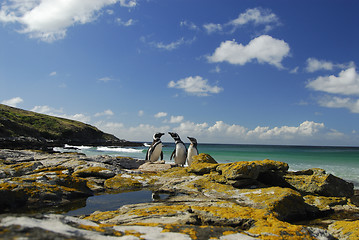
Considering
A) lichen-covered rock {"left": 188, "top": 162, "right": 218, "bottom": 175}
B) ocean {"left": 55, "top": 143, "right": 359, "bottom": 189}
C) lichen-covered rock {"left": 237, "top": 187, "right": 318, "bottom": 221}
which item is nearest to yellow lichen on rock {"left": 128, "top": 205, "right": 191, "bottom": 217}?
lichen-covered rock {"left": 237, "top": 187, "right": 318, "bottom": 221}

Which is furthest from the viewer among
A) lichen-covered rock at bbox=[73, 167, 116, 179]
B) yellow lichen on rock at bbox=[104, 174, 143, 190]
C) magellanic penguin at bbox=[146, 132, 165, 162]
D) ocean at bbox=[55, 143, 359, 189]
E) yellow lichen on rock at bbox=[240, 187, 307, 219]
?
ocean at bbox=[55, 143, 359, 189]

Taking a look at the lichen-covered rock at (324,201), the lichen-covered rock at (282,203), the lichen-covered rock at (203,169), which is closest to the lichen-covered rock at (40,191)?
the lichen-covered rock at (203,169)

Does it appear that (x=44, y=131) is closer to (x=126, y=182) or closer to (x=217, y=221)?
(x=126, y=182)

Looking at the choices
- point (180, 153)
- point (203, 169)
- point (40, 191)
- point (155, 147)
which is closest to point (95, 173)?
point (40, 191)

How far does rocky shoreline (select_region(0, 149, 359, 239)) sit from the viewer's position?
3.40 m

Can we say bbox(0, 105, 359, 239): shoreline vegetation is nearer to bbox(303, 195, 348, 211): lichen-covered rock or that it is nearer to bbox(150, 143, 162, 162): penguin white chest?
bbox(303, 195, 348, 211): lichen-covered rock

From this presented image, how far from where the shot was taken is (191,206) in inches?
242

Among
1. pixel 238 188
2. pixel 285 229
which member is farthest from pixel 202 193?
pixel 285 229

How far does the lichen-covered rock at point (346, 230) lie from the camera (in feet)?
17.4

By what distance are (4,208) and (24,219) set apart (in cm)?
561

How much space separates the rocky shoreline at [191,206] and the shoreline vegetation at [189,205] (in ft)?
0.04

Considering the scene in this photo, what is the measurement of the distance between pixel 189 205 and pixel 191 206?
0.40 m

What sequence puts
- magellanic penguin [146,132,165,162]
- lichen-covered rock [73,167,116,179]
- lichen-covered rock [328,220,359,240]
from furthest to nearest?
magellanic penguin [146,132,165,162]
lichen-covered rock [73,167,116,179]
lichen-covered rock [328,220,359,240]

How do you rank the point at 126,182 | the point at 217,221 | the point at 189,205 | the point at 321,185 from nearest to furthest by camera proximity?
the point at 217,221, the point at 189,205, the point at 321,185, the point at 126,182
